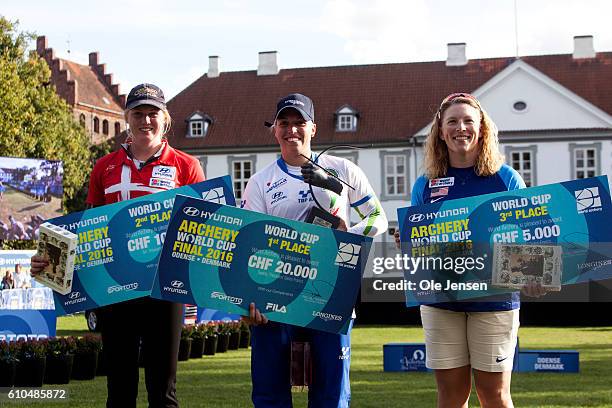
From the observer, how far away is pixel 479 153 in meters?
5.71

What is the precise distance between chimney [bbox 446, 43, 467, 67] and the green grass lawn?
36.9 m

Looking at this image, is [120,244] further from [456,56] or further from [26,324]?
[456,56]

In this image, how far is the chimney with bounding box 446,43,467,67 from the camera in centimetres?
5662

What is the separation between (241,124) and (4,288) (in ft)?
116

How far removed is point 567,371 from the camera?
15578 mm

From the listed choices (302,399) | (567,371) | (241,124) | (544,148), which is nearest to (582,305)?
(567,371)

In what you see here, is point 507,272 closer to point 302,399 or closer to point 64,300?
point 64,300

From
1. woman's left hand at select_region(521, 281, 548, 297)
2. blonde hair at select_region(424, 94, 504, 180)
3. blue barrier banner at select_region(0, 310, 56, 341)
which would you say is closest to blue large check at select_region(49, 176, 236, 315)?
blonde hair at select_region(424, 94, 504, 180)

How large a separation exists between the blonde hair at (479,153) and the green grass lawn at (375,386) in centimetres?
629

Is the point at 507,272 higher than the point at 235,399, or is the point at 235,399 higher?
the point at 507,272

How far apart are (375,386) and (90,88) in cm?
7274

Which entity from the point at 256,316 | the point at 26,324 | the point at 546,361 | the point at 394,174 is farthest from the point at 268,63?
the point at 256,316

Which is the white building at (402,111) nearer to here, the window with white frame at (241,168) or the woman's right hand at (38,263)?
the window with white frame at (241,168)

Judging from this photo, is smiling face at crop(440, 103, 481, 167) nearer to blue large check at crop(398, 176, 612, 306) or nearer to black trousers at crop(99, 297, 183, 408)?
blue large check at crop(398, 176, 612, 306)
